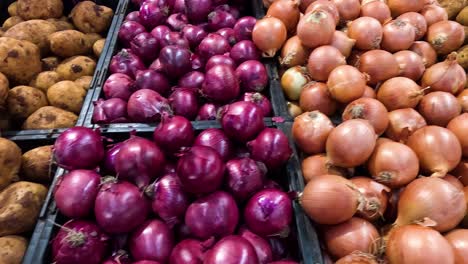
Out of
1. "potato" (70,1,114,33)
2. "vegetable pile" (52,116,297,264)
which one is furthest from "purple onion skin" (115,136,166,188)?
"potato" (70,1,114,33)

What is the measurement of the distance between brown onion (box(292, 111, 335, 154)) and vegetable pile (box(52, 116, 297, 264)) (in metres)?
0.10

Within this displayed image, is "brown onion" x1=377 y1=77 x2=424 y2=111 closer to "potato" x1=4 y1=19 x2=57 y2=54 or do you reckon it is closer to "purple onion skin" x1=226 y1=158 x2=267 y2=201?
"purple onion skin" x1=226 y1=158 x2=267 y2=201

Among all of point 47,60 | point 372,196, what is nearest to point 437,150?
point 372,196

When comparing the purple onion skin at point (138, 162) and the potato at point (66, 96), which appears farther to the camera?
the potato at point (66, 96)

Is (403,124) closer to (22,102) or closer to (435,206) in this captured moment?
(435,206)

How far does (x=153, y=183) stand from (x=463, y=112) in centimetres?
112

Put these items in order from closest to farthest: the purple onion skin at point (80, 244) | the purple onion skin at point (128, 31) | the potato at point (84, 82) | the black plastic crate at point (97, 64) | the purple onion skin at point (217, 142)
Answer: the purple onion skin at point (80, 244) < the purple onion skin at point (217, 142) < the black plastic crate at point (97, 64) < the potato at point (84, 82) < the purple onion skin at point (128, 31)

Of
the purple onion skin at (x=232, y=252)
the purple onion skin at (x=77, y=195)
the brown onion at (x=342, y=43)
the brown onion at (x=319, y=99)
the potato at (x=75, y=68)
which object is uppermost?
the potato at (x=75, y=68)

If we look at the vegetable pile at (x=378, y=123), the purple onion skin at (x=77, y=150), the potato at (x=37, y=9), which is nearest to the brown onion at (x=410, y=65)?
the vegetable pile at (x=378, y=123)

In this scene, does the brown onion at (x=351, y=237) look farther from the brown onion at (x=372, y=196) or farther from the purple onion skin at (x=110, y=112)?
the purple onion skin at (x=110, y=112)

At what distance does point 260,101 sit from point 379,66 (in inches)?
18.0

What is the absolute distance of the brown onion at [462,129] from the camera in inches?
45.9

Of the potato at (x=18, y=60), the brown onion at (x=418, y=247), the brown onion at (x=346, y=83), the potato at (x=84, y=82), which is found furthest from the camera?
the potato at (x=84, y=82)

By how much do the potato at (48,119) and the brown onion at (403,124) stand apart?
120cm
